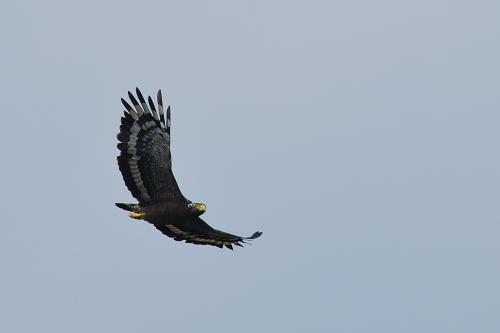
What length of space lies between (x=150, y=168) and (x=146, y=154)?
0.45 meters

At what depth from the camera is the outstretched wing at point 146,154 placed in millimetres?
61531

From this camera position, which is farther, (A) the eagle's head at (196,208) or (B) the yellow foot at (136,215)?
(A) the eagle's head at (196,208)

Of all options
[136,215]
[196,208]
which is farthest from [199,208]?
[136,215]

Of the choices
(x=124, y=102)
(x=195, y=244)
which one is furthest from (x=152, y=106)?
(x=195, y=244)

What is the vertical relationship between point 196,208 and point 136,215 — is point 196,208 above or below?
above

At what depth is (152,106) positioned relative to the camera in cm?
6150

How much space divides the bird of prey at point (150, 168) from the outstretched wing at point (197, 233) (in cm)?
7

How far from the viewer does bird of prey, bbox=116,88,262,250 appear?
61531mm

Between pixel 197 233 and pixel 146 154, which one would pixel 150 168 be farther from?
pixel 197 233

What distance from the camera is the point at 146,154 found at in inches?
2430

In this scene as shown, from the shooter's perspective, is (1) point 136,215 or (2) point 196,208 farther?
(2) point 196,208

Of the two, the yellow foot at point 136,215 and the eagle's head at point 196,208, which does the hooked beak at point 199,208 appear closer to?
the eagle's head at point 196,208

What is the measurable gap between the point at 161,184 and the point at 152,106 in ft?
7.95

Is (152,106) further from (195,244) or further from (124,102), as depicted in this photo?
(195,244)
